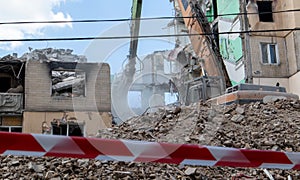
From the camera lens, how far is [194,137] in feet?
26.6

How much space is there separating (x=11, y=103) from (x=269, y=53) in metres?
10.2

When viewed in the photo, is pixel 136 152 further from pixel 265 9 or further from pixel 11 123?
pixel 265 9

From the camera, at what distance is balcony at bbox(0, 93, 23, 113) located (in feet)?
59.4

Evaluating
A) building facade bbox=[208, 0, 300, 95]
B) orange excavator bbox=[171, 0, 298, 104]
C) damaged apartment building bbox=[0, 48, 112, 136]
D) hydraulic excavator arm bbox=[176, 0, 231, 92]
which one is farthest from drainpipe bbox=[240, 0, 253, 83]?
orange excavator bbox=[171, 0, 298, 104]

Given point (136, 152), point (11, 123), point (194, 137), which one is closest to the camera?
point (136, 152)

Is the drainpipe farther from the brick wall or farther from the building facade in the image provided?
the brick wall

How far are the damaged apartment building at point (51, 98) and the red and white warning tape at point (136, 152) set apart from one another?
1522cm

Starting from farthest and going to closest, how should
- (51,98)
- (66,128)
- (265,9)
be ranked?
(265,9) < (51,98) < (66,128)

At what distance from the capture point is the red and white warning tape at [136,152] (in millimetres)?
2092

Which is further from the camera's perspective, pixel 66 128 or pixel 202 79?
pixel 66 128

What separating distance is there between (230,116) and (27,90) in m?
11.3

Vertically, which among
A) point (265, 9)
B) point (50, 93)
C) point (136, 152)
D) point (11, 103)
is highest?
point (265, 9)

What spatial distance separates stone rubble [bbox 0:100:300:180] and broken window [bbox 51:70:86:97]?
9301 millimetres

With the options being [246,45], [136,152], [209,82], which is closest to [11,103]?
[246,45]
